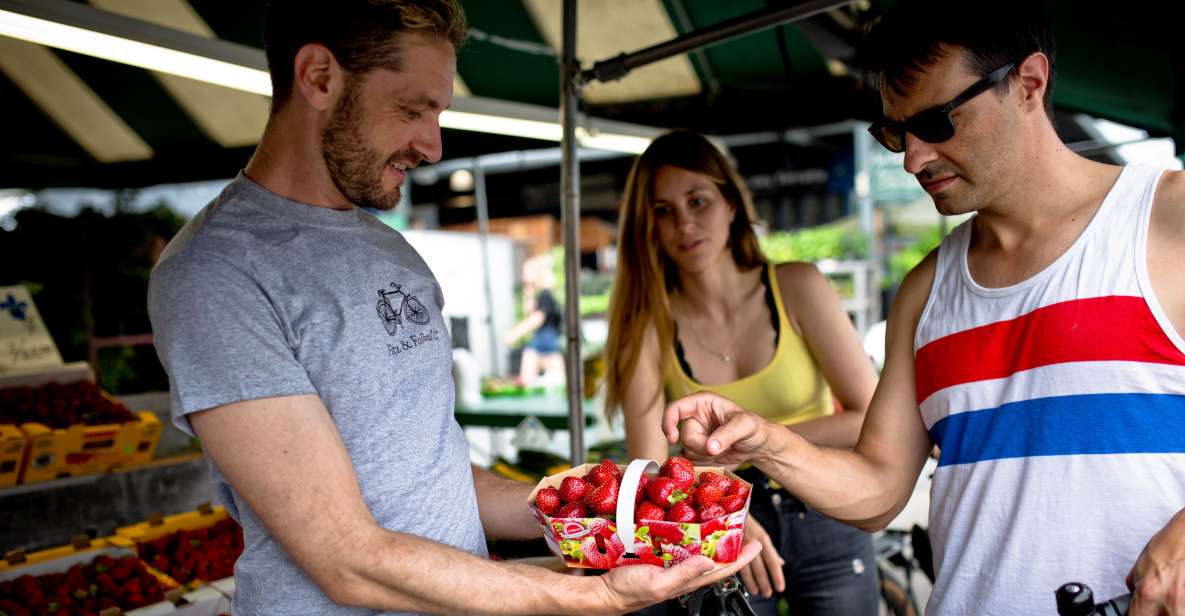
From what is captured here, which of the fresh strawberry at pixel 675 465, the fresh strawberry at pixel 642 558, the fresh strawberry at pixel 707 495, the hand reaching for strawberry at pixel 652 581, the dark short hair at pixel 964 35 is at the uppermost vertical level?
the dark short hair at pixel 964 35

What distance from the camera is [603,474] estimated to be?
1805 mm

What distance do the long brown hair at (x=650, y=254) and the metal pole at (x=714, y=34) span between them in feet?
0.96

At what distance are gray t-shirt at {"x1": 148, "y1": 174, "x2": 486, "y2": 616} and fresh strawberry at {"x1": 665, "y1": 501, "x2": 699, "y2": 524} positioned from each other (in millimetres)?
494

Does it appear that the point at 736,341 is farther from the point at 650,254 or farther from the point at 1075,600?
the point at 1075,600

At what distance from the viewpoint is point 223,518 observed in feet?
12.9

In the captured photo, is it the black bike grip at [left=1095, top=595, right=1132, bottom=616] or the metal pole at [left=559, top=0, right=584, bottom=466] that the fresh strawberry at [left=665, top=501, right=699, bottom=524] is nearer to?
the black bike grip at [left=1095, top=595, right=1132, bottom=616]

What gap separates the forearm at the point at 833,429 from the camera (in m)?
2.59

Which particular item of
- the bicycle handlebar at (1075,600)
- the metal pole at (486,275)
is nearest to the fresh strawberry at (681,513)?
the bicycle handlebar at (1075,600)

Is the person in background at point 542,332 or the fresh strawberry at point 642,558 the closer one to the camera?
the fresh strawberry at point 642,558

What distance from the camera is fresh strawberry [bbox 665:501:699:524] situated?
160cm

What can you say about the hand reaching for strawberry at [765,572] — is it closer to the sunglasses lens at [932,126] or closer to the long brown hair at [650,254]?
the long brown hair at [650,254]

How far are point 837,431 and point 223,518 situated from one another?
2.85 meters

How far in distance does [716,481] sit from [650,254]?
1312 millimetres

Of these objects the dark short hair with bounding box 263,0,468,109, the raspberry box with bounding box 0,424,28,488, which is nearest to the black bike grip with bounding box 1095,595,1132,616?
the dark short hair with bounding box 263,0,468,109
